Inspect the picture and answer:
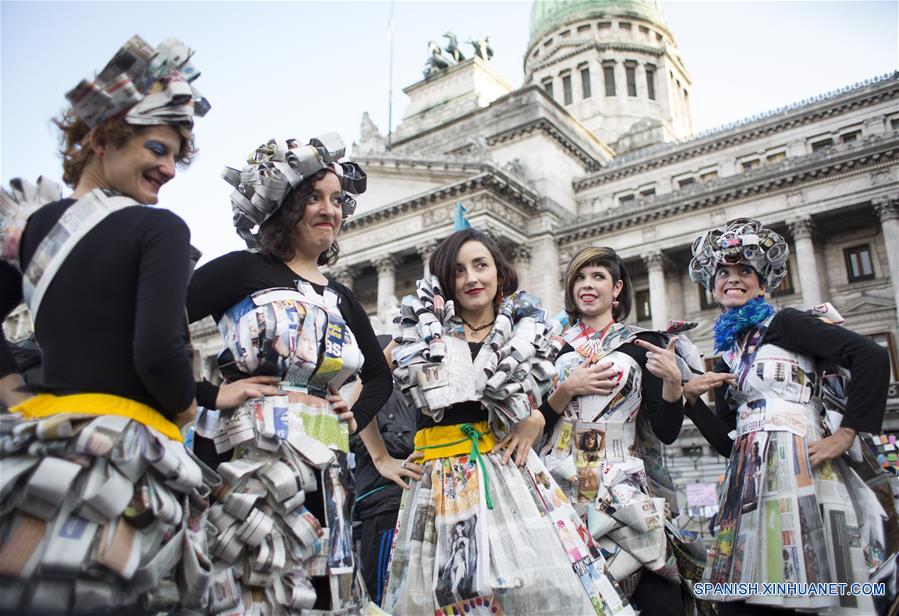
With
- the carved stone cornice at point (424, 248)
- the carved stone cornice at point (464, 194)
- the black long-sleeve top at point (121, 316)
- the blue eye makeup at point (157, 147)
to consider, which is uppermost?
the carved stone cornice at point (464, 194)

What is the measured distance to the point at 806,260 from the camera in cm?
2641

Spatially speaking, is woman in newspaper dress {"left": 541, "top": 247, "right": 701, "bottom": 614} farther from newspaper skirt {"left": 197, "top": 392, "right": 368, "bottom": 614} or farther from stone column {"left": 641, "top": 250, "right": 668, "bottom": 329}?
stone column {"left": 641, "top": 250, "right": 668, "bottom": 329}

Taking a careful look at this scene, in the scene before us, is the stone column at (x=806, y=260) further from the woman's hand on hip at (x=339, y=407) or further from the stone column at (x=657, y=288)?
the woman's hand on hip at (x=339, y=407)

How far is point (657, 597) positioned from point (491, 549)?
1.27 meters

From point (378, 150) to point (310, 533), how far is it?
36.1 meters

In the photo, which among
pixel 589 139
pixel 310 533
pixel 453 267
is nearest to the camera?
pixel 310 533

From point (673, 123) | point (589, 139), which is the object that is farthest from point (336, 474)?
point (673, 123)

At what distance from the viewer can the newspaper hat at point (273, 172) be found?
2814mm

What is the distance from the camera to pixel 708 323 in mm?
28984

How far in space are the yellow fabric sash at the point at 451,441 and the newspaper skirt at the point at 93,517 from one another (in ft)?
4.51

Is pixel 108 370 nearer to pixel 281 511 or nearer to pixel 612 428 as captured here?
pixel 281 511

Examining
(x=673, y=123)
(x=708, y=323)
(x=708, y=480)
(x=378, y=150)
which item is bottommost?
(x=708, y=480)

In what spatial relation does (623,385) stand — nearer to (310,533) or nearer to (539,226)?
(310,533)

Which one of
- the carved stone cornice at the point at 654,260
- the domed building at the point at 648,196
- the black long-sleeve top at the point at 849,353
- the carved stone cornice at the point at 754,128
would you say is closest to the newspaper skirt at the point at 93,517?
the black long-sleeve top at the point at 849,353
